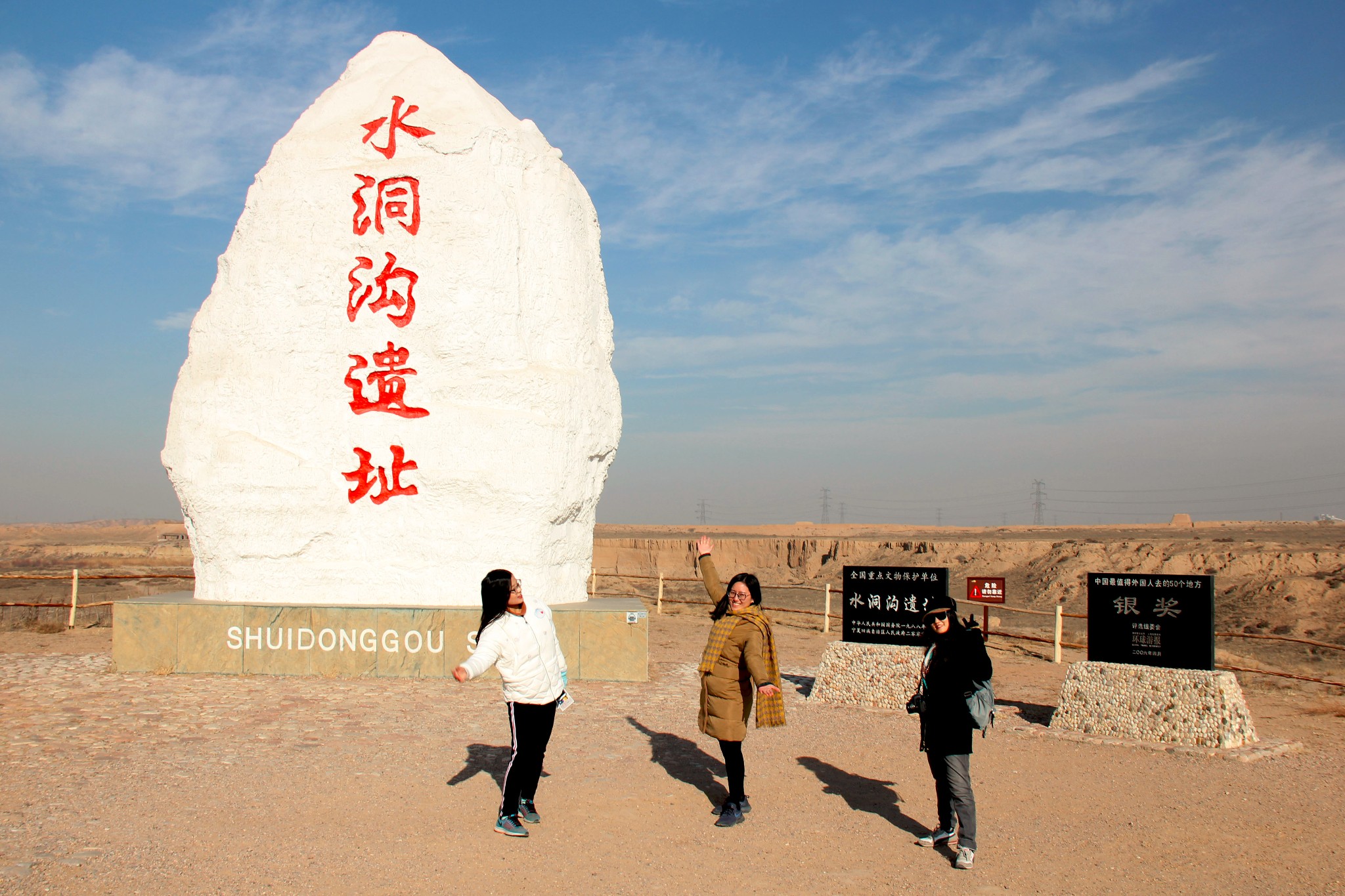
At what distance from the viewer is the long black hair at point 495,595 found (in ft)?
15.7

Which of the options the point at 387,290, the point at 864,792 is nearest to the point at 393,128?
the point at 387,290

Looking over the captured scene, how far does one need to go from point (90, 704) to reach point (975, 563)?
25.4 meters

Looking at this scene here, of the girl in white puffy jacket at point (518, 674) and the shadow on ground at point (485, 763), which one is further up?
the girl in white puffy jacket at point (518, 674)

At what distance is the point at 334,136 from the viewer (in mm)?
10156

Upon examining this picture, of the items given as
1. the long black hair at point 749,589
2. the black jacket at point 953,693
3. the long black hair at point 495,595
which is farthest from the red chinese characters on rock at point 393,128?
the black jacket at point 953,693

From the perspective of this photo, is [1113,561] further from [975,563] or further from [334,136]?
[334,136]

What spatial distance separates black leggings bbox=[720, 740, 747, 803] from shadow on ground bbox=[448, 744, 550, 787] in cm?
139

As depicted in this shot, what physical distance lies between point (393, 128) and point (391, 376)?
2759 mm

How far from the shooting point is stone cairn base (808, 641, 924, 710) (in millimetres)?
8625

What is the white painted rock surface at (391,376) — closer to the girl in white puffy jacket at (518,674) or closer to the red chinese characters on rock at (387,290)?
the red chinese characters on rock at (387,290)

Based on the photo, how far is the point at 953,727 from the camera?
468 centimetres

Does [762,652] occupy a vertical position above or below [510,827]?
above

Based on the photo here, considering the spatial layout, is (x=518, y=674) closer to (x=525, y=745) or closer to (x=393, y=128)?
(x=525, y=745)

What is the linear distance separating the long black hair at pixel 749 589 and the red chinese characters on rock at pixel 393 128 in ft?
22.7
